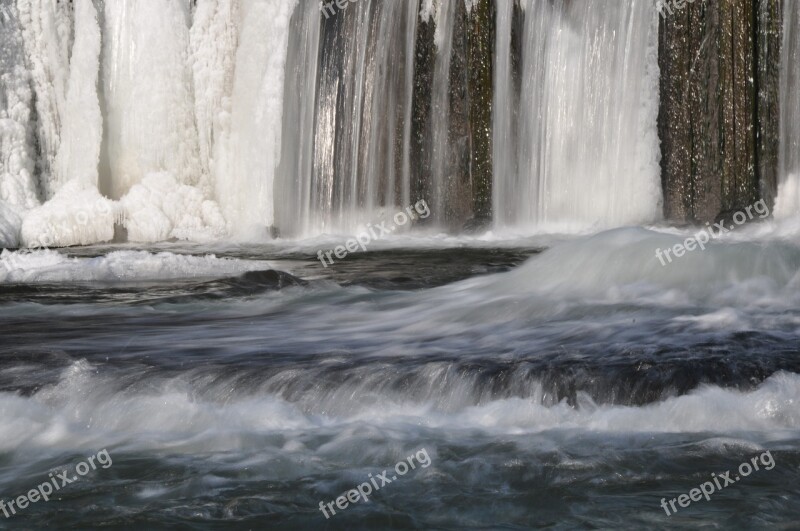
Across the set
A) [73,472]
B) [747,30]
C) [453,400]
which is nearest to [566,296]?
[453,400]

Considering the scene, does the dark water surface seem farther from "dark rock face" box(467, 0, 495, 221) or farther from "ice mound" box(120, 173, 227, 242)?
"ice mound" box(120, 173, 227, 242)

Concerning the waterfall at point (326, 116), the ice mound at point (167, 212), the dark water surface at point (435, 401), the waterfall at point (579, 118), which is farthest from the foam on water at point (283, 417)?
the ice mound at point (167, 212)

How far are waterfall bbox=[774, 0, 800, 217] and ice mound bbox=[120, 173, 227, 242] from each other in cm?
705

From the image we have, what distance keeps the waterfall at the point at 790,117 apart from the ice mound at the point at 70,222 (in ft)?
27.1

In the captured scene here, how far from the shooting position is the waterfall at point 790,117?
10.8 m

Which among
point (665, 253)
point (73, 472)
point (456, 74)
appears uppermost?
point (456, 74)

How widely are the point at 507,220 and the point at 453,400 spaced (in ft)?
25.6

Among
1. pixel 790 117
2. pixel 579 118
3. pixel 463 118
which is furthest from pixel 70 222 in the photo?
pixel 790 117

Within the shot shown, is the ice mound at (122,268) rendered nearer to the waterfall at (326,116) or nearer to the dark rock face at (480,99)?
the dark rock face at (480,99)

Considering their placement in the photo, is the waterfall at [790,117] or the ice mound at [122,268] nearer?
the ice mound at [122,268]

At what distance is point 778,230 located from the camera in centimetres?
1019

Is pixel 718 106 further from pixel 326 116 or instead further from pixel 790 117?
pixel 326 116

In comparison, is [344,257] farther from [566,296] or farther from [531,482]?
[531,482]

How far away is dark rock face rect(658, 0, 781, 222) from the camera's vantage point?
36.2 feet
